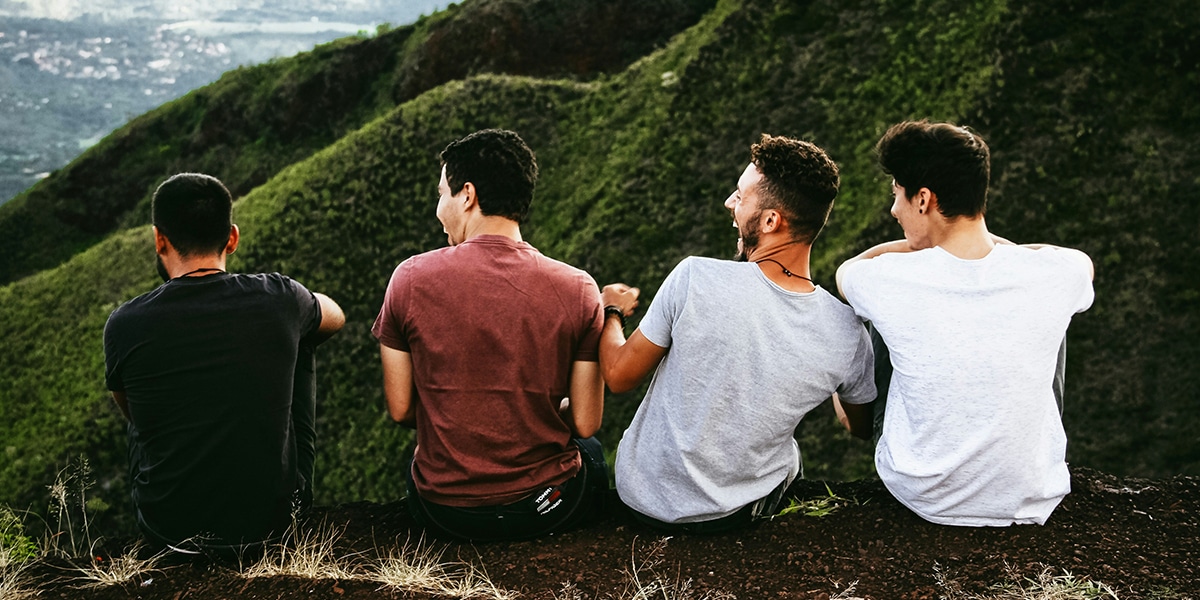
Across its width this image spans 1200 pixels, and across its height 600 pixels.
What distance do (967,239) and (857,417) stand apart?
1.08 meters

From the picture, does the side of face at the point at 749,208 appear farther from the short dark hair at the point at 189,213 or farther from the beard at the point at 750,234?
the short dark hair at the point at 189,213

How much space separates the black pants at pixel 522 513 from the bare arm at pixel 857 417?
1.34 meters

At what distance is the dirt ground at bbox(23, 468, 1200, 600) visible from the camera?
12.9 feet

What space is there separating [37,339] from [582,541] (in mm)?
24996

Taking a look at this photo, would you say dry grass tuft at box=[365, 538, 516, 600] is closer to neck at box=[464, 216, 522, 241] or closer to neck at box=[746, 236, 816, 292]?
neck at box=[464, 216, 522, 241]

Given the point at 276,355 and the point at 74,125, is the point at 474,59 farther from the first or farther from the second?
the point at 74,125

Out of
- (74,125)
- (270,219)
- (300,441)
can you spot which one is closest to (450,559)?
(300,441)

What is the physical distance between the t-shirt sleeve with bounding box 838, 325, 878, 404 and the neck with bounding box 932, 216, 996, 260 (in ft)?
1.90

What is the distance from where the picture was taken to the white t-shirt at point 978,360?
12.4ft

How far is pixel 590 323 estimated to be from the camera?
172 inches

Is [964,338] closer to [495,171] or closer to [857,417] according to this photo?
[857,417]

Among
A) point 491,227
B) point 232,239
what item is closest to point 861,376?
point 491,227

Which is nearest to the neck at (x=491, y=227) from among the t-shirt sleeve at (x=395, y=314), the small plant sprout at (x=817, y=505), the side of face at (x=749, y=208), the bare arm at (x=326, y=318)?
the t-shirt sleeve at (x=395, y=314)

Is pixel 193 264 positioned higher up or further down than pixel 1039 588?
higher up
